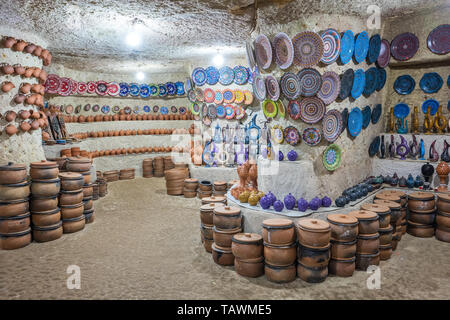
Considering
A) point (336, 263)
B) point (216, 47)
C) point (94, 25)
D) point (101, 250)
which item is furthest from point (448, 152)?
point (94, 25)

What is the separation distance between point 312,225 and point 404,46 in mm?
3513

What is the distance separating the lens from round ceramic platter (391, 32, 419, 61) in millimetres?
4742

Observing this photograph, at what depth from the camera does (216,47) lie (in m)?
5.96

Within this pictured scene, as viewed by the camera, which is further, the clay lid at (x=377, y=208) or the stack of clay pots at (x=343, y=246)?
the clay lid at (x=377, y=208)

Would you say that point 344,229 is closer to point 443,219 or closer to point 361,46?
point 443,219

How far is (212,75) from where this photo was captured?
6.88 metres

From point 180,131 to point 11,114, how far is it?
17.1 ft

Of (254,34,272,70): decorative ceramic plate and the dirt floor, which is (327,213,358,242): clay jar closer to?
the dirt floor

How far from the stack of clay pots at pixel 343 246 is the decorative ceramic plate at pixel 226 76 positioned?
4.35 metres

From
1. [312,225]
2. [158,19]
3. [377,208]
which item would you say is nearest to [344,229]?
[312,225]

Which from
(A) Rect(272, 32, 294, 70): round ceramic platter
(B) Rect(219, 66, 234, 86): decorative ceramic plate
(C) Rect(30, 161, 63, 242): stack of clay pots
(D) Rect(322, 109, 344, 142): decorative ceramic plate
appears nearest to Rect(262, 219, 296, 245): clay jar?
(D) Rect(322, 109, 344, 142): decorative ceramic plate

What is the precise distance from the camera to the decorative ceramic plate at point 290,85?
12.1ft

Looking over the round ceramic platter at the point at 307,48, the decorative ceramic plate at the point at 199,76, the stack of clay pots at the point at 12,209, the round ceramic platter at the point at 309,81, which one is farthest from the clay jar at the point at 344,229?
the decorative ceramic plate at the point at 199,76

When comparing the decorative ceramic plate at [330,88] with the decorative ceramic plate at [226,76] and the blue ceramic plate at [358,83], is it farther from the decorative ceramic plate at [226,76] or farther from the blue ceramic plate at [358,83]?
the decorative ceramic plate at [226,76]
